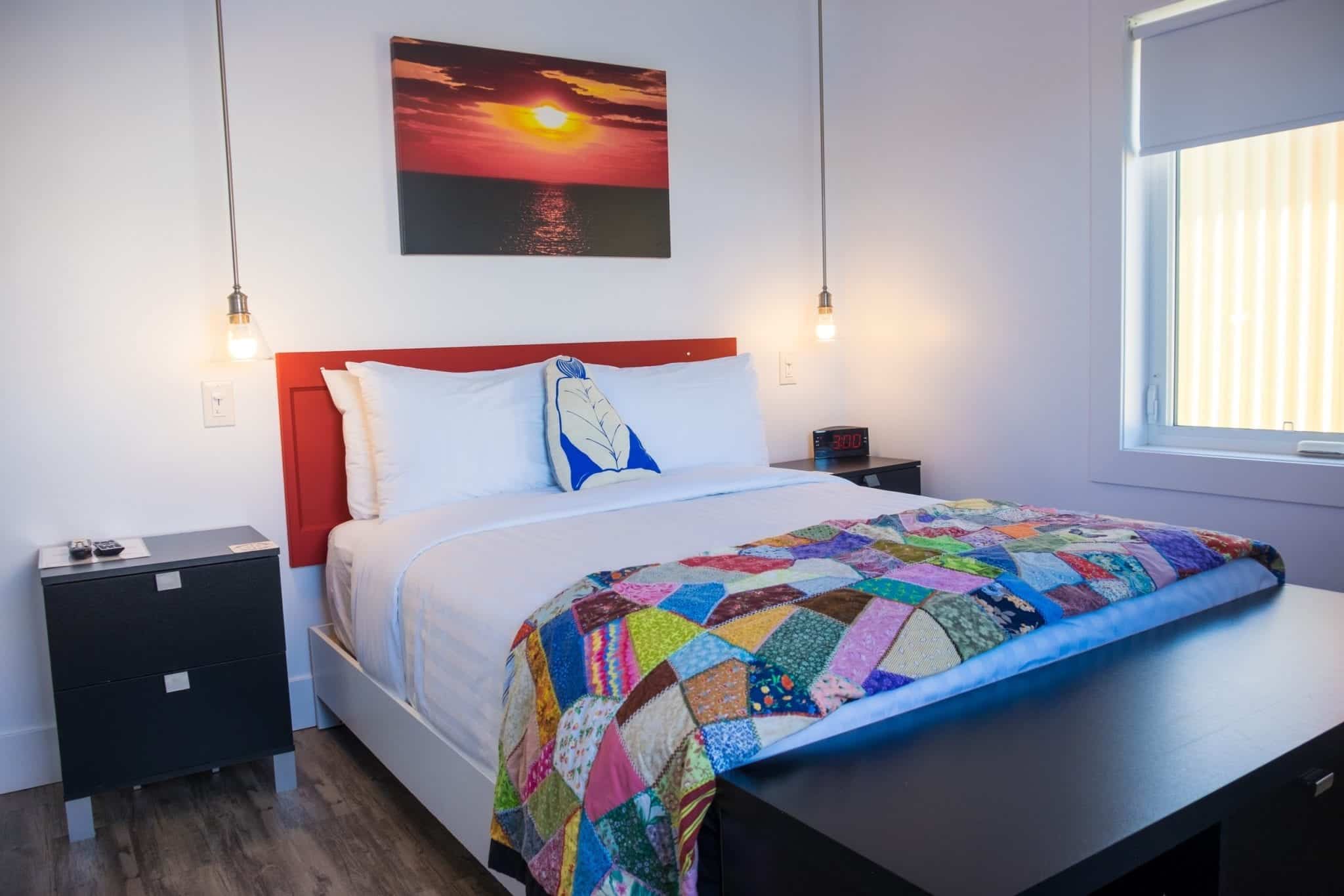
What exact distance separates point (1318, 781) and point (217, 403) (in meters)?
2.59

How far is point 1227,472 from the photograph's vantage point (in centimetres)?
284

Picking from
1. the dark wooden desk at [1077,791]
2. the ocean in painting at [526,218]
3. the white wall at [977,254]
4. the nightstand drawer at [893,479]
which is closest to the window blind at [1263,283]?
the white wall at [977,254]

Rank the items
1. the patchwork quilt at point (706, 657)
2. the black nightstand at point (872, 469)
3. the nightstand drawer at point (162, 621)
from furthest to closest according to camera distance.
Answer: the black nightstand at point (872, 469) → the nightstand drawer at point (162, 621) → the patchwork quilt at point (706, 657)

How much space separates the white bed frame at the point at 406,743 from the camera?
1.83 metres

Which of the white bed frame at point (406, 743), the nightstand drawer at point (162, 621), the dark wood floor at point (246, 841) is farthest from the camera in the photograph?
the nightstand drawer at point (162, 621)

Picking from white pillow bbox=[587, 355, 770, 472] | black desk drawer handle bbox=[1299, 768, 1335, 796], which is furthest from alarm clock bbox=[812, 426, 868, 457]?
black desk drawer handle bbox=[1299, 768, 1335, 796]

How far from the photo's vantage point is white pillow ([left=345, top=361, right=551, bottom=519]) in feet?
8.69

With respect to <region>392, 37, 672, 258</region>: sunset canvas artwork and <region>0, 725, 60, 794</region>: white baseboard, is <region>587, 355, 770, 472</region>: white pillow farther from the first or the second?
<region>0, 725, 60, 794</region>: white baseboard

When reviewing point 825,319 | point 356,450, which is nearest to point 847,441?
point 825,319

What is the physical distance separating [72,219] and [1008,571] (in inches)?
93.9

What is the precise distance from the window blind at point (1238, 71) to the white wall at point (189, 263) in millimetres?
1660

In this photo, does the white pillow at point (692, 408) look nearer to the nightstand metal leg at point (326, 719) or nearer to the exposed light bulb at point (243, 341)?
the exposed light bulb at point (243, 341)

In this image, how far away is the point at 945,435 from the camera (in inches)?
145

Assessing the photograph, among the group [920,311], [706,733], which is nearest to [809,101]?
[920,311]
